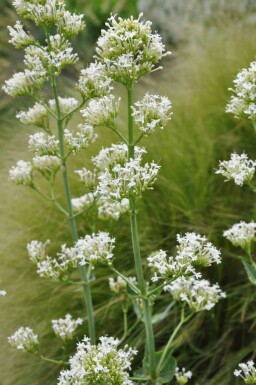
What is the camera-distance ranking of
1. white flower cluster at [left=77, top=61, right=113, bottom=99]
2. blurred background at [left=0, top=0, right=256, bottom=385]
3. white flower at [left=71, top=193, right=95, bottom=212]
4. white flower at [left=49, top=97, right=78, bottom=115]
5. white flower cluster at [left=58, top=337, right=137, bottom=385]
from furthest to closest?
blurred background at [left=0, top=0, right=256, bottom=385]
white flower at [left=71, top=193, right=95, bottom=212]
white flower at [left=49, top=97, right=78, bottom=115]
white flower cluster at [left=77, top=61, right=113, bottom=99]
white flower cluster at [left=58, top=337, right=137, bottom=385]

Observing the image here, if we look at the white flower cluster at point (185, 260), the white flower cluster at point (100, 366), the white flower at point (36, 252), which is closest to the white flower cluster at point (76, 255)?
the white flower at point (36, 252)

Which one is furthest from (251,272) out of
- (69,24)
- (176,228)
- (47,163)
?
(176,228)

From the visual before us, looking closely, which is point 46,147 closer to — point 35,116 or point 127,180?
point 35,116

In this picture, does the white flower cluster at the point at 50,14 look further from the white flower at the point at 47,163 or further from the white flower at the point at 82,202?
the white flower at the point at 82,202

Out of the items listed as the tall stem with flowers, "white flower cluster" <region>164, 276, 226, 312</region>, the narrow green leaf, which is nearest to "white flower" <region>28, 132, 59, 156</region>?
the tall stem with flowers

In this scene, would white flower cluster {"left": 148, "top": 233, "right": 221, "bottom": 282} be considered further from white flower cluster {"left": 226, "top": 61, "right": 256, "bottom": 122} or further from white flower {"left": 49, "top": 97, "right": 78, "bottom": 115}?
white flower {"left": 49, "top": 97, "right": 78, "bottom": 115}
